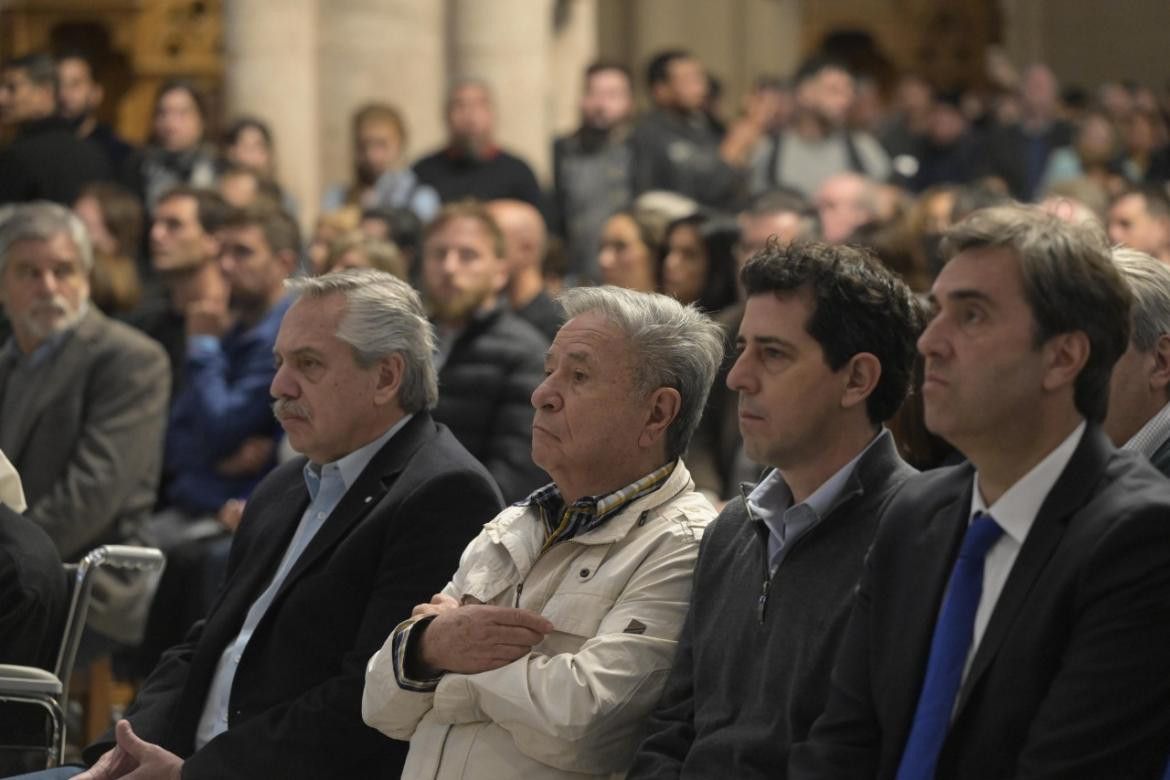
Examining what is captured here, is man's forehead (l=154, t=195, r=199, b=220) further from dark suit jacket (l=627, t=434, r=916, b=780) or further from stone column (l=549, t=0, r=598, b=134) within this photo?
stone column (l=549, t=0, r=598, b=134)

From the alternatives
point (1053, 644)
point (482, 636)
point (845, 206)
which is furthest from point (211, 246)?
point (1053, 644)

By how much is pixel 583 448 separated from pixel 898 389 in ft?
2.03

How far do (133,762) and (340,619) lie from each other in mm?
519

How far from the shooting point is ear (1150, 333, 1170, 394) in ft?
12.6

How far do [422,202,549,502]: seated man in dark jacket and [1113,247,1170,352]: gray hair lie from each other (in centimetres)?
306

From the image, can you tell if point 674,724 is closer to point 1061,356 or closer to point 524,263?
point 1061,356

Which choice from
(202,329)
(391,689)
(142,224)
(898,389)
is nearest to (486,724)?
(391,689)

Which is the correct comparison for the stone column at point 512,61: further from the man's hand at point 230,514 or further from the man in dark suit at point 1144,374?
the man in dark suit at point 1144,374

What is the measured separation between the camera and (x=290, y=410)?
14.9ft

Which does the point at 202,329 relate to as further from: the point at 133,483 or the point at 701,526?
the point at 701,526

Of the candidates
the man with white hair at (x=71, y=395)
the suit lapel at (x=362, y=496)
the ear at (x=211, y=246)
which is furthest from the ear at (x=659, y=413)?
the ear at (x=211, y=246)

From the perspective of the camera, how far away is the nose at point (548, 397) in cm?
396

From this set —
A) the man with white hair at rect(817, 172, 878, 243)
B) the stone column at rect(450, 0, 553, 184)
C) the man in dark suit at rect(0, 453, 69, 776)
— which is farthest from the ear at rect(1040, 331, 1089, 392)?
the stone column at rect(450, 0, 553, 184)

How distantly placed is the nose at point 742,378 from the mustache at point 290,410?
1215 millimetres
